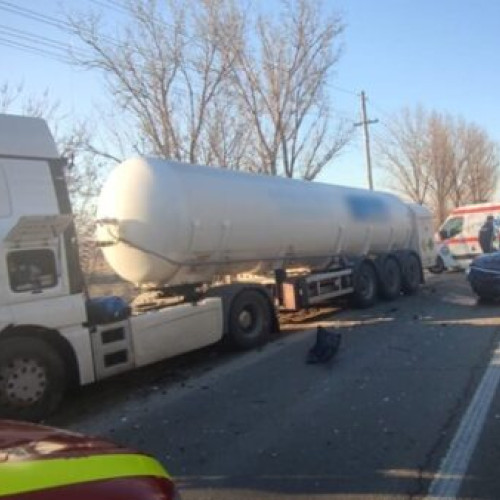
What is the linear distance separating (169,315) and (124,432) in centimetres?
292

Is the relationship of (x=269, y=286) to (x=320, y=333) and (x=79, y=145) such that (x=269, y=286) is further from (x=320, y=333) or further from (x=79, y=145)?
(x=79, y=145)

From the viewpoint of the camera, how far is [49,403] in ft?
24.9

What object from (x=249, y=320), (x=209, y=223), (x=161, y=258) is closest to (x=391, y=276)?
(x=249, y=320)

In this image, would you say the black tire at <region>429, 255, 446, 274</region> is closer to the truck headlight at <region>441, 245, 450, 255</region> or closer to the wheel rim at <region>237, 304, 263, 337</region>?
the truck headlight at <region>441, 245, 450, 255</region>

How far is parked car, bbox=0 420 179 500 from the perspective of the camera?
2.19 metres

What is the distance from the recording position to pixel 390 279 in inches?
701

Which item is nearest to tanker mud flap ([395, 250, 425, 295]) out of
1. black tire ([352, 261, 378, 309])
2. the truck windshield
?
black tire ([352, 261, 378, 309])

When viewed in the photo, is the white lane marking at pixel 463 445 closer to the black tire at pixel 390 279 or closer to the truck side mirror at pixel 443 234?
the black tire at pixel 390 279

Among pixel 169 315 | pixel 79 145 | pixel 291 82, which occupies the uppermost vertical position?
pixel 291 82

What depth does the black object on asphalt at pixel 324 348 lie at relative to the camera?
9.70 meters

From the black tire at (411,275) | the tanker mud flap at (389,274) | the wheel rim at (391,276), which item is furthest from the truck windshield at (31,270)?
the black tire at (411,275)

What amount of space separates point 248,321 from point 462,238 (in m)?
16.5

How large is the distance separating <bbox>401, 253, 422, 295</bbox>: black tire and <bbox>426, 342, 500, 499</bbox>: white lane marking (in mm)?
10926

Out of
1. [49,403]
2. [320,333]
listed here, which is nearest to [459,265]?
[320,333]
